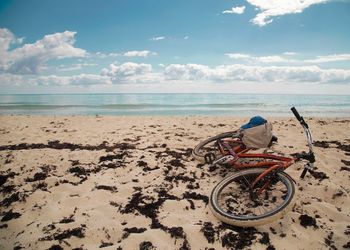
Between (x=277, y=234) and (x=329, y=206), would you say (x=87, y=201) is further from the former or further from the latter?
(x=329, y=206)

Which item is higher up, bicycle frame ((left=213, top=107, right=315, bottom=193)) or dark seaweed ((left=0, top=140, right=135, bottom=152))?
bicycle frame ((left=213, top=107, right=315, bottom=193))

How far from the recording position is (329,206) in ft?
14.8

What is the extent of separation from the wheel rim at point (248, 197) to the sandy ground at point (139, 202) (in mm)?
318

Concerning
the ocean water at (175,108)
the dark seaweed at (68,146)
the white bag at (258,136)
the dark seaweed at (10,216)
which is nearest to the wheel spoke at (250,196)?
the white bag at (258,136)

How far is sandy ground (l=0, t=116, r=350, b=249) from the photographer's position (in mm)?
3756

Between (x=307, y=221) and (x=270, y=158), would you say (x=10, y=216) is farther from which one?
(x=307, y=221)

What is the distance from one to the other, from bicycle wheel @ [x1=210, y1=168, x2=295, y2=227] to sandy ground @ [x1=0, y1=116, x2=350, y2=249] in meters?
0.18

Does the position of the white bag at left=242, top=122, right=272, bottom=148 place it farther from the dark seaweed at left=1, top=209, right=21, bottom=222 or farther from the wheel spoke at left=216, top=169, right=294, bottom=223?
the dark seaweed at left=1, top=209, right=21, bottom=222

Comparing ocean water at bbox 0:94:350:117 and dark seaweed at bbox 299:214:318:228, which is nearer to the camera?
dark seaweed at bbox 299:214:318:228

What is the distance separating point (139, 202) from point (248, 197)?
2.03 metres

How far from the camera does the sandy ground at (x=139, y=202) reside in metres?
3.76

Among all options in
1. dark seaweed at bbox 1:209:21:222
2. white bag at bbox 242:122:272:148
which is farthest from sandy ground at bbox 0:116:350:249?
white bag at bbox 242:122:272:148

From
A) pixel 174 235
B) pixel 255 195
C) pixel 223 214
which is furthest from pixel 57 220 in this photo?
pixel 255 195

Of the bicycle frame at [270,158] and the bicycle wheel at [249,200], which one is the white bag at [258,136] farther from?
the bicycle wheel at [249,200]
